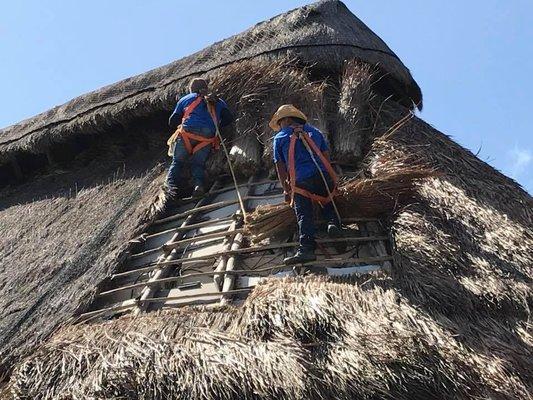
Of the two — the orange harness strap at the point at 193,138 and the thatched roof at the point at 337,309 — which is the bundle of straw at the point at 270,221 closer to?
the thatched roof at the point at 337,309

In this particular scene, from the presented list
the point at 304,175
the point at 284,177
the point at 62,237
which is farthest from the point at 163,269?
the point at 62,237

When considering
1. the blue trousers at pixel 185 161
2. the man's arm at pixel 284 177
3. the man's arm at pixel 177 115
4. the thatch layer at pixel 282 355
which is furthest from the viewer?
the man's arm at pixel 177 115

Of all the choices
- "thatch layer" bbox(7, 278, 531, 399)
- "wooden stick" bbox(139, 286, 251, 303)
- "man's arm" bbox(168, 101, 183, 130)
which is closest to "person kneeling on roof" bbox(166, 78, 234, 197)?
"man's arm" bbox(168, 101, 183, 130)

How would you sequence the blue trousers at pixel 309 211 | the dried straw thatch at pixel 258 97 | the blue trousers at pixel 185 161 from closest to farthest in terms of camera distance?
the blue trousers at pixel 309 211 < the dried straw thatch at pixel 258 97 < the blue trousers at pixel 185 161

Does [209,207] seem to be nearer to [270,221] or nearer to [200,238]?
[200,238]

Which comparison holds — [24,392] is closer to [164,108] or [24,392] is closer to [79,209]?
[79,209]

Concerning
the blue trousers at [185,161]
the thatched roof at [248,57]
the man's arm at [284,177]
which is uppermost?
the thatched roof at [248,57]

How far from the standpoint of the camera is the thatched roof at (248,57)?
701 cm

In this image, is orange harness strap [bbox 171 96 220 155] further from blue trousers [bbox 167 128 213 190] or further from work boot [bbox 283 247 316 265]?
work boot [bbox 283 247 316 265]

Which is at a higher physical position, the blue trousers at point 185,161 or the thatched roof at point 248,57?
the thatched roof at point 248,57

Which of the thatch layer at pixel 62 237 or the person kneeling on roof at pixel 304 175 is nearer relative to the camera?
the person kneeling on roof at pixel 304 175

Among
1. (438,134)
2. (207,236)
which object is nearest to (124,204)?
(207,236)

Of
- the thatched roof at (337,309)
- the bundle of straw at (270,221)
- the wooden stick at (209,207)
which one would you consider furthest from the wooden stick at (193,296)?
the wooden stick at (209,207)

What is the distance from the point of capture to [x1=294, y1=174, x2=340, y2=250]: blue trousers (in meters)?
5.01
